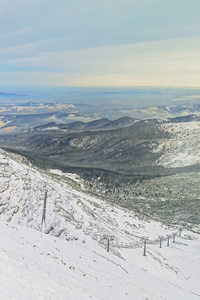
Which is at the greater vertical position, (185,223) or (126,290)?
(126,290)

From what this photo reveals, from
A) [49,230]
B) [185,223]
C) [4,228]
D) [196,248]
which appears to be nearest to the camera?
[4,228]

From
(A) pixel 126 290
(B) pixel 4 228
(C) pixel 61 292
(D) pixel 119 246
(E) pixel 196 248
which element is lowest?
(E) pixel 196 248

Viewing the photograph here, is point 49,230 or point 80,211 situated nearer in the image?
point 49,230

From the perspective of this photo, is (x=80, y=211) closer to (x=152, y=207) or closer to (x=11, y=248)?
(x=11, y=248)

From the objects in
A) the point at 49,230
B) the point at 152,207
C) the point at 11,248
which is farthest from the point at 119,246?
the point at 152,207

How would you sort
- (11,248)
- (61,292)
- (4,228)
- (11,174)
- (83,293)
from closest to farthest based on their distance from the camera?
(61,292) → (83,293) → (11,248) → (4,228) → (11,174)

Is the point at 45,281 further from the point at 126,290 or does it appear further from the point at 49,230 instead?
the point at 49,230

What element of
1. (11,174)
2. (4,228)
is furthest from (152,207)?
(4,228)
